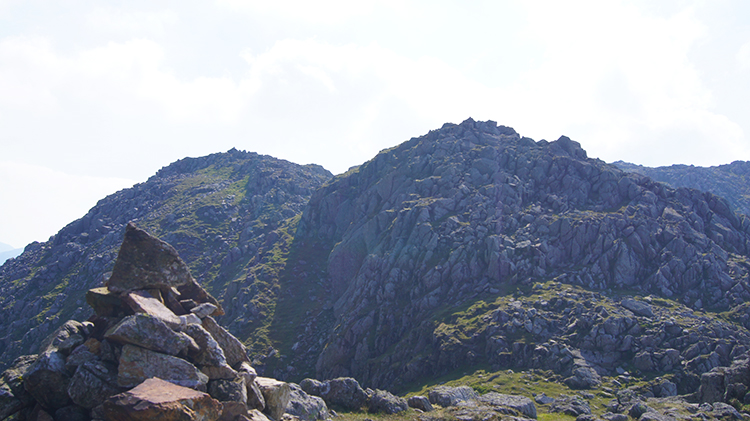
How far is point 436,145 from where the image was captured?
15425 centimetres

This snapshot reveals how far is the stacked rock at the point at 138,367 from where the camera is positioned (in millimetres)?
19812

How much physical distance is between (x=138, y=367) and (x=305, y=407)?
44.6 ft

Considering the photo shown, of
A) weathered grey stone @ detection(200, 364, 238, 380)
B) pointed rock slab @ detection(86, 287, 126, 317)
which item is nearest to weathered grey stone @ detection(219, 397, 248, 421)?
weathered grey stone @ detection(200, 364, 238, 380)

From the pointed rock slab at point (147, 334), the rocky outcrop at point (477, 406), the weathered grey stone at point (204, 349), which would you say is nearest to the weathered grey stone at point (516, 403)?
the rocky outcrop at point (477, 406)

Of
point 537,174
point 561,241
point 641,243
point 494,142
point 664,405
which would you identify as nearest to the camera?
point 664,405

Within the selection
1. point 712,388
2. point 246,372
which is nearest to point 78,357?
point 246,372

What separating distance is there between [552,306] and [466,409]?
5492cm

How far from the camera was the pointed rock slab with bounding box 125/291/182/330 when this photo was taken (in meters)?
23.8

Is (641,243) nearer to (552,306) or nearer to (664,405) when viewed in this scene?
(552,306)

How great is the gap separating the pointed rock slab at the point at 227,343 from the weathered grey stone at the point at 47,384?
26.9 feet

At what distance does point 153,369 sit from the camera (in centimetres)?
2134

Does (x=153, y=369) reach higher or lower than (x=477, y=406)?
higher

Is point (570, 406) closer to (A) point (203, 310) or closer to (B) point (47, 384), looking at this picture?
(A) point (203, 310)

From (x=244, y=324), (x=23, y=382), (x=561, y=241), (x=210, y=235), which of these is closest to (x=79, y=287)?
(x=210, y=235)
